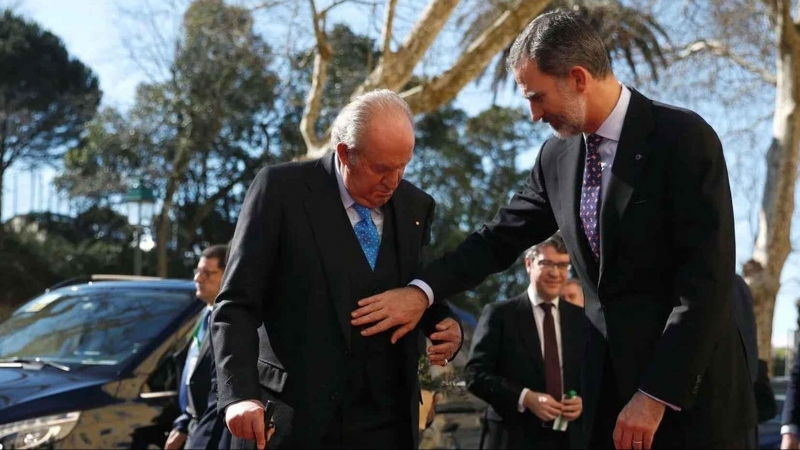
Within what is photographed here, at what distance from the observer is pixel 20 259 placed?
2755 centimetres

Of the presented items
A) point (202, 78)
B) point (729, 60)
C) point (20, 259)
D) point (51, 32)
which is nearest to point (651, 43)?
point (729, 60)

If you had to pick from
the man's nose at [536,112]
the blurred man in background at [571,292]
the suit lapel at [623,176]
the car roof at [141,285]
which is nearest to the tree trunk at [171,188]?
the car roof at [141,285]

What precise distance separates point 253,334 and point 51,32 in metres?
38.8

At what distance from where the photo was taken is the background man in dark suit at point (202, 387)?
6.16 metres

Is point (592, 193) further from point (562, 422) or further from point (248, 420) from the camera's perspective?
point (562, 422)

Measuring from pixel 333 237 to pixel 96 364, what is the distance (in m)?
3.55

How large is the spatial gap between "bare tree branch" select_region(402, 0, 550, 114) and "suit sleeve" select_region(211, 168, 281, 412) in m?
8.56

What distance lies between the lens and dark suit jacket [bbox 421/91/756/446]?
3.71 meters

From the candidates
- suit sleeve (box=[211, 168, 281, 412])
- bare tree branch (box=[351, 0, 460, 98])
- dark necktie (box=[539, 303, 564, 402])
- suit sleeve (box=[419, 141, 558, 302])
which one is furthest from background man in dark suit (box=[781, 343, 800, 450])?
bare tree branch (box=[351, 0, 460, 98])

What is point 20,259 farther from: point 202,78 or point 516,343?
point 516,343

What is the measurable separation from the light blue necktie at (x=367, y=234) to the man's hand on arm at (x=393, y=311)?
16 cm

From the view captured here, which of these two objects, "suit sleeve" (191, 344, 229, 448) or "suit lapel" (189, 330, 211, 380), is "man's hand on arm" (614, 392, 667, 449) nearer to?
"suit sleeve" (191, 344, 229, 448)

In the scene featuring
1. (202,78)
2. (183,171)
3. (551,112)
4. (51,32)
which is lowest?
(551,112)

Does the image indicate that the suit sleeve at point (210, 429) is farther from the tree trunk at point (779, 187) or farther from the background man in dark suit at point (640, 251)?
the tree trunk at point (779, 187)
